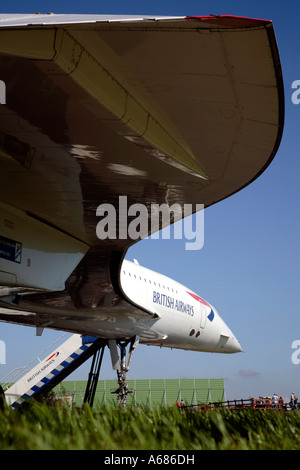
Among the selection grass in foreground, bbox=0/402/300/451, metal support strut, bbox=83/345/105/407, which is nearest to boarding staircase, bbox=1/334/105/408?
metal support strut, bbox=83/345/105/407

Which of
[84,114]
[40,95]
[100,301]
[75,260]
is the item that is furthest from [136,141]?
[100,301]

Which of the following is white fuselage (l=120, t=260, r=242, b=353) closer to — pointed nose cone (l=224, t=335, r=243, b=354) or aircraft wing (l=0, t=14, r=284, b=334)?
pointed nose cone (l=224, t=335, r=243, b=354)

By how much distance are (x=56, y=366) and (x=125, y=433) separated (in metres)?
15.6

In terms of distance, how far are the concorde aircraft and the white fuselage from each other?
4824mm

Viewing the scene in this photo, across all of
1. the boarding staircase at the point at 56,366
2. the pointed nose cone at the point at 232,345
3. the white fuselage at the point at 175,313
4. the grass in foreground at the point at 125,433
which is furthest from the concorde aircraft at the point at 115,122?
the pointed nose cone at the point at 232,345

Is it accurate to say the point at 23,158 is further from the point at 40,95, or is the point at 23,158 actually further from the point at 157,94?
the point at 157,94

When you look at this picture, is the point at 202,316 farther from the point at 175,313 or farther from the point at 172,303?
the point at 172,303

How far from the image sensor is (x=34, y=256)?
9359 millimetres

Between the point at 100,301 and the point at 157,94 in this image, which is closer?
the point at 157,94

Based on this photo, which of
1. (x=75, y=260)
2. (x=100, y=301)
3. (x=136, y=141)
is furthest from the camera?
(x=100, y=301)

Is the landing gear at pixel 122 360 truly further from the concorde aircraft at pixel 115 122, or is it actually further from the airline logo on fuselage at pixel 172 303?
the concorde aircraft at pixel 115 122

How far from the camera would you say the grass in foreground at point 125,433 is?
155 inches
